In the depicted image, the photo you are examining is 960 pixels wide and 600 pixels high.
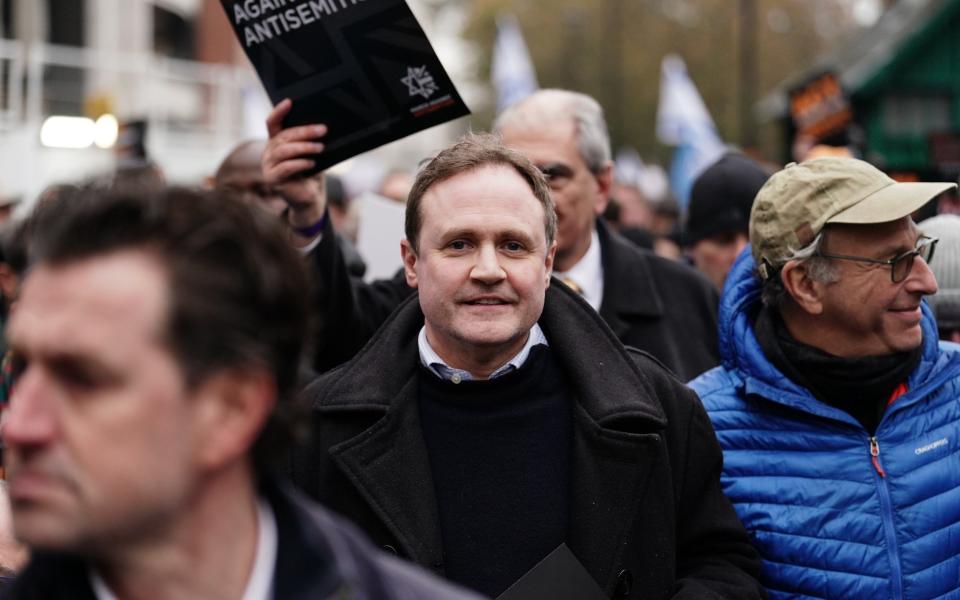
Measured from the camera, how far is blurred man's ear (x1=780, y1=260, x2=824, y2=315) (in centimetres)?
378

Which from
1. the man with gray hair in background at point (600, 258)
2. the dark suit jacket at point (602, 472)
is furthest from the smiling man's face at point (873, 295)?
the man with gray hair in background at point (600, 258)

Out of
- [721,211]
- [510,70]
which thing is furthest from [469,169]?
[510,70]

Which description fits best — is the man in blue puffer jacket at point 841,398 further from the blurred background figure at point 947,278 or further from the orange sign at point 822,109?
the orange sign at point 822,109

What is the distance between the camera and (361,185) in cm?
1942

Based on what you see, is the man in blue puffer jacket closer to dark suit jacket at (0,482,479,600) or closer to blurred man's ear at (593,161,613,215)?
blurred man's ear at (593,161,613,215)

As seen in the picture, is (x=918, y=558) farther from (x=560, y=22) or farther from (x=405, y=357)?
(x=560, y=22)

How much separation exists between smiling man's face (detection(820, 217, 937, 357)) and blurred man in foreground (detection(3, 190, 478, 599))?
1977 millimetres

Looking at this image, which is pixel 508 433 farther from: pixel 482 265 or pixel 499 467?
pixel 482 265

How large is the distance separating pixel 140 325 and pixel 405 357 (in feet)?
5.54

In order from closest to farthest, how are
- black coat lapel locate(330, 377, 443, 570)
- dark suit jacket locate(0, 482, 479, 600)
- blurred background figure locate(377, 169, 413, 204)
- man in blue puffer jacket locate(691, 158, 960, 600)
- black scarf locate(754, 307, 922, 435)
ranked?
dark suit jacket locate(0, 482, 479, 600)
black coat lapel locate(330, 377, 443, 570)
man in blue puffer jacket locate(691, 158, 960, 600)
black scarf locate(754, 307, 922, 435)
blurred background figure locate(377, 169, 413, 204)

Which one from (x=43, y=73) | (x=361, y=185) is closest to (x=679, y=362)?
(x=361, y=185)

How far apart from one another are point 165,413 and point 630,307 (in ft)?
10.4

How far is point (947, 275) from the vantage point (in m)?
4.53

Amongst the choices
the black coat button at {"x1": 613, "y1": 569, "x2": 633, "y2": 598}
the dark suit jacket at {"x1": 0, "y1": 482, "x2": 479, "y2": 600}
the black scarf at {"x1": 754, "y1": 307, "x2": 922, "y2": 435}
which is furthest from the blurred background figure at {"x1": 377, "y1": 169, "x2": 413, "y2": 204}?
the dark suit jacket at {"x1": 0, "y1": 482, "x2": 479, "y2": 600}
